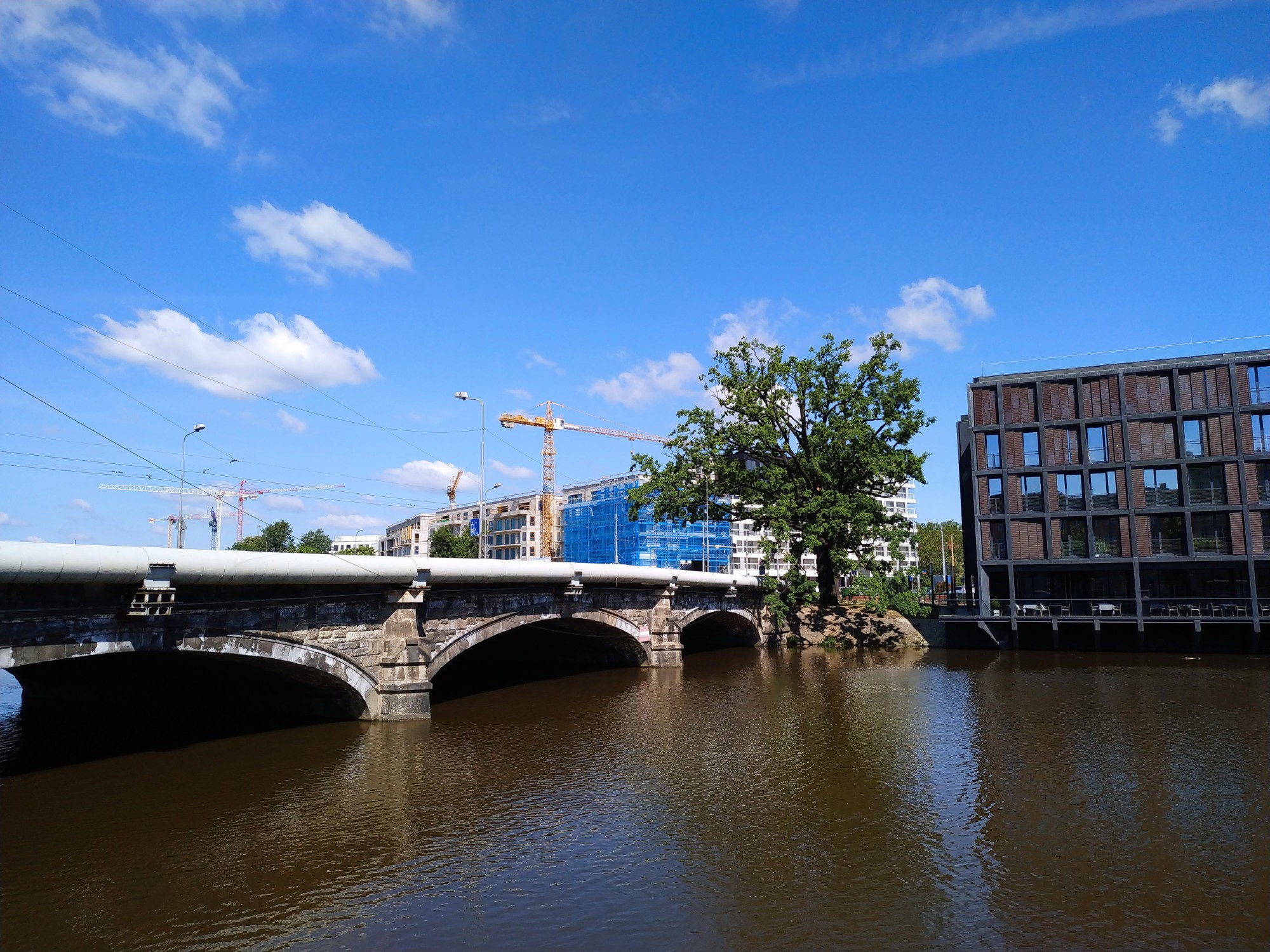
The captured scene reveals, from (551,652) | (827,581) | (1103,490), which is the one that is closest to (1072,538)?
(1103,490)

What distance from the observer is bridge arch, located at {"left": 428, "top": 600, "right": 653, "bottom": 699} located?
121ft

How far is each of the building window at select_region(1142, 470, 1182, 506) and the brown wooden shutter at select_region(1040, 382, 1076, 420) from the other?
5.79m

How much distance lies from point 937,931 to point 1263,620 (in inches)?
1853

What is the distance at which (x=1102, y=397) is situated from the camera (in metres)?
52.5

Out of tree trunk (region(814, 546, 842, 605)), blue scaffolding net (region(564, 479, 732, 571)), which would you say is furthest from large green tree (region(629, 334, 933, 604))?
blue scaffolding net (region(564, 479, 732, 571))

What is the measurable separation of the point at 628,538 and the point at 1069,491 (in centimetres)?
6105

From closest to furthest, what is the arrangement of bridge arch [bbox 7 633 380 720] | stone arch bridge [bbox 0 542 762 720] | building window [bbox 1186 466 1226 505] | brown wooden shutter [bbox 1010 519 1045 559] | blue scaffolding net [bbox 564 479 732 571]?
stone arch bridge [bbox 0 542 762 720], bridge arch [bbox 7 633 380 720], building window [bbox 1186 466 1226 505], brown wooden shutter [bbox 1010 519 1045 559], blue scaffolding net [bbox 564 479 732 571]

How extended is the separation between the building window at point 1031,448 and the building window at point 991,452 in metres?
1.68

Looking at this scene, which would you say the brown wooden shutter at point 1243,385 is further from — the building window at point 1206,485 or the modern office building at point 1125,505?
the building window at point 1206,485

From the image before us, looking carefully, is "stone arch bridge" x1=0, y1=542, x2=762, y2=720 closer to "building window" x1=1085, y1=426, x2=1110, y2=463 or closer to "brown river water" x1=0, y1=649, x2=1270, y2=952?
"brown river water" x1=0, y1=649, x2=1270, y2=952

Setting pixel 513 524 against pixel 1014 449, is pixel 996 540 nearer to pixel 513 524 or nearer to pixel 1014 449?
pixel 1014 449

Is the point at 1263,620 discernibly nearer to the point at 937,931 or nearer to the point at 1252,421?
the point at 1252,421

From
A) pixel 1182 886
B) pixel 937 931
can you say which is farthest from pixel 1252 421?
pixel 937 931

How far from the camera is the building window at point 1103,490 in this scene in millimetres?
52094
